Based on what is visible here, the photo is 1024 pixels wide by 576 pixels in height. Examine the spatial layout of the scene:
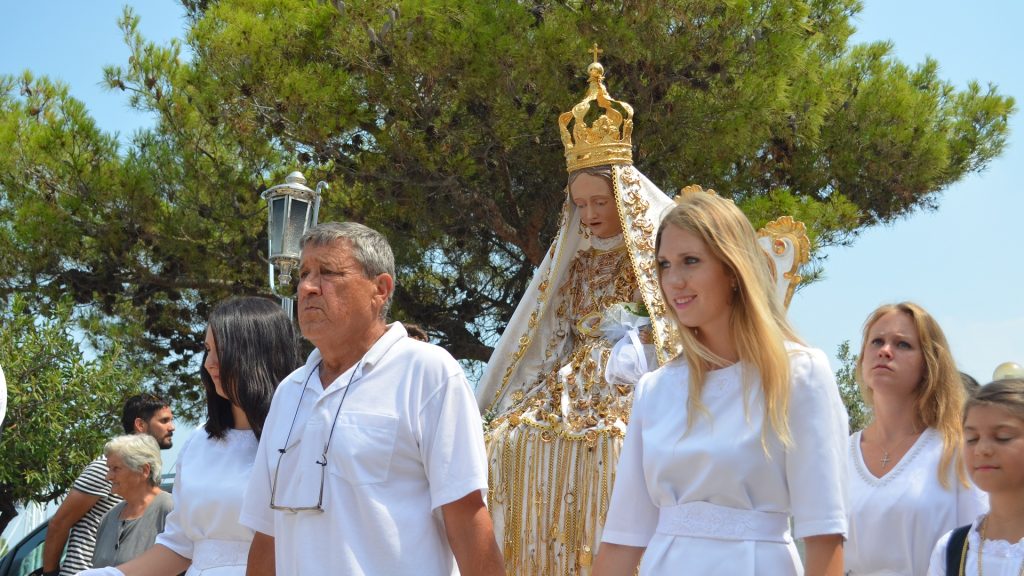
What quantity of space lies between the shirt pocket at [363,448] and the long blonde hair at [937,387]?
172 centimetres

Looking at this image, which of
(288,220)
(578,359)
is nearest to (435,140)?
(288,220)

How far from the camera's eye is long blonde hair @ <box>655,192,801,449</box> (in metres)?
2.79

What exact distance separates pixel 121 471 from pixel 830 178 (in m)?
8.53

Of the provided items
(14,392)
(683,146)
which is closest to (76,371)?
(14,392)

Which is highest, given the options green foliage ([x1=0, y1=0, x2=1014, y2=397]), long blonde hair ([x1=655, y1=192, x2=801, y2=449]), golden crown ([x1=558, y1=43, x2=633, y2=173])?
green foliage ([x1=0, y1=0, x2=1014, y2=397])

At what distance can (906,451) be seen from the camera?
3855 mm

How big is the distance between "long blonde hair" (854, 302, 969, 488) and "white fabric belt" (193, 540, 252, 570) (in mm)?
2113

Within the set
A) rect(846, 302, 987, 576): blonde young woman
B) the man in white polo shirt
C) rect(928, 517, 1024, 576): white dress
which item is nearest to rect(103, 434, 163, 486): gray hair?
the man in white polo shirt

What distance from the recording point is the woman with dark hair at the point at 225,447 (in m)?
3.79

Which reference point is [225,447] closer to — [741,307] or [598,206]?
[741,307]

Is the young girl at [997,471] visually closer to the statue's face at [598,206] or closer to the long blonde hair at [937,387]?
the long blonde hair at [937,387]

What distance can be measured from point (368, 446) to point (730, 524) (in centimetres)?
92

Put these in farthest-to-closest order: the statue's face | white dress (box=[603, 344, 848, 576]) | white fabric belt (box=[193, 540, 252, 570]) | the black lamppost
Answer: the black lamppost
the statue's face
white fabric belt (box=[193, 540, 252, 570])
white dress (box=[603, 344, 848, 576])

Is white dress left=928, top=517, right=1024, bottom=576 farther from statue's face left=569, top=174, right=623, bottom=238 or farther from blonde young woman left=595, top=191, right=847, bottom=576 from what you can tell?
statue's face left=569, top=174, right=623, bottom=238
